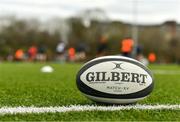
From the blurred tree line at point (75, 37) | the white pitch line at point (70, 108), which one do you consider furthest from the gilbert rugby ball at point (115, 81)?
the blurred tree line at point (75, 37)

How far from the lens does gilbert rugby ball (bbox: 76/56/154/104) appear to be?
4.04 meters

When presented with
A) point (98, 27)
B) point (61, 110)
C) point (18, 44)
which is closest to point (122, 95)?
point (61, 110)

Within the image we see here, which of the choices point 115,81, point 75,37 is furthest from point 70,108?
point 75,37

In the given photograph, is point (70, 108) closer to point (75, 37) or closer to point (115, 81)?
point (115, 81)

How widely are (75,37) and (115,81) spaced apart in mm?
63344

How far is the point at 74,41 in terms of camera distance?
66.5 metres

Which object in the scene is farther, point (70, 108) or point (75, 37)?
point (75, 37)

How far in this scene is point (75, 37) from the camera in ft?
220

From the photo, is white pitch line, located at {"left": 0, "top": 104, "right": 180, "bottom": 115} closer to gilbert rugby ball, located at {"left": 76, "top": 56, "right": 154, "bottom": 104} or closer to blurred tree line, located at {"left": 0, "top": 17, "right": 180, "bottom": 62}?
gilbert rugby ball, located at {"left": 76, "top": 56, "right": 154, "bottom": 104}

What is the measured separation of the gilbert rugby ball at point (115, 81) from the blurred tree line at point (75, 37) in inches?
2159

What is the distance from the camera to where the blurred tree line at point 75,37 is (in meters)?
62.4

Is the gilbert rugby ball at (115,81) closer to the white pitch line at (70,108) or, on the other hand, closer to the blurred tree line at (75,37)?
the white pitch line at (70,108)

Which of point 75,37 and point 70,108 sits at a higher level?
point 70,108

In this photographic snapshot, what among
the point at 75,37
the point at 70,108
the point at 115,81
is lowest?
the point at 75,37
